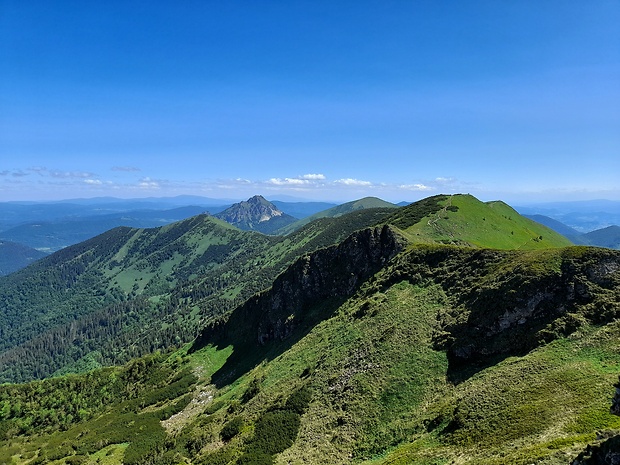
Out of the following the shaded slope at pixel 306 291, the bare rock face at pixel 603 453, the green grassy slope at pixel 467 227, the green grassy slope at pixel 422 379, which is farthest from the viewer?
the green grassy slope at pixel 467 227

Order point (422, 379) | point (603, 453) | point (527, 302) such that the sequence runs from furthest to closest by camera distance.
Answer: point (527, 302), point (422, 379), point (603, 453)

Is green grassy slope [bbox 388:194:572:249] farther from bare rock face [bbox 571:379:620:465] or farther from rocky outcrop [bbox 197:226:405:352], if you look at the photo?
bare rock face [bbox 571:379:620:465]

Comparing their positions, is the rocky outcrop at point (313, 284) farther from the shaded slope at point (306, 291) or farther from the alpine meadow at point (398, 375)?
the alpine meadow at point (398, 375)

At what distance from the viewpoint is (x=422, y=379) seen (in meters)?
47.6

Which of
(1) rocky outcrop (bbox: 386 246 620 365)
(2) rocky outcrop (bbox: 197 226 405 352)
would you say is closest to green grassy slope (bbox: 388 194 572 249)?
(2) rocky outcrop (bbox: 197 226 405 352)

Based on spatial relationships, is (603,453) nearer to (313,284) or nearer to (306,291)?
(313,284)

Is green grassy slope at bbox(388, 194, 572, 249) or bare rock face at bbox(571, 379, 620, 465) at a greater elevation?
green grassy slope at bbox(388, 194, 572, 249)

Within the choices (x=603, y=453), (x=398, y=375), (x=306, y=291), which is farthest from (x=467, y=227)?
(x=603, y=453)

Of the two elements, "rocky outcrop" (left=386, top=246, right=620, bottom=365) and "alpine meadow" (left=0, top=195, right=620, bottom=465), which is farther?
"rocky outcrop" (left=386, top=246, right=620, bottom=365)

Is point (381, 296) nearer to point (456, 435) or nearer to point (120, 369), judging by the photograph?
point (456, 435)

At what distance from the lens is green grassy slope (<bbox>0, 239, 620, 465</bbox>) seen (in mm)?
32781

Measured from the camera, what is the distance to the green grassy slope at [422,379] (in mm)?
32781

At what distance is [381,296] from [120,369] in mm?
126247

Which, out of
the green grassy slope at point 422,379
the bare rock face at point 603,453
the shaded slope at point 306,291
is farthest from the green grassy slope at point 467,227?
the bare rock face at point 603,453
